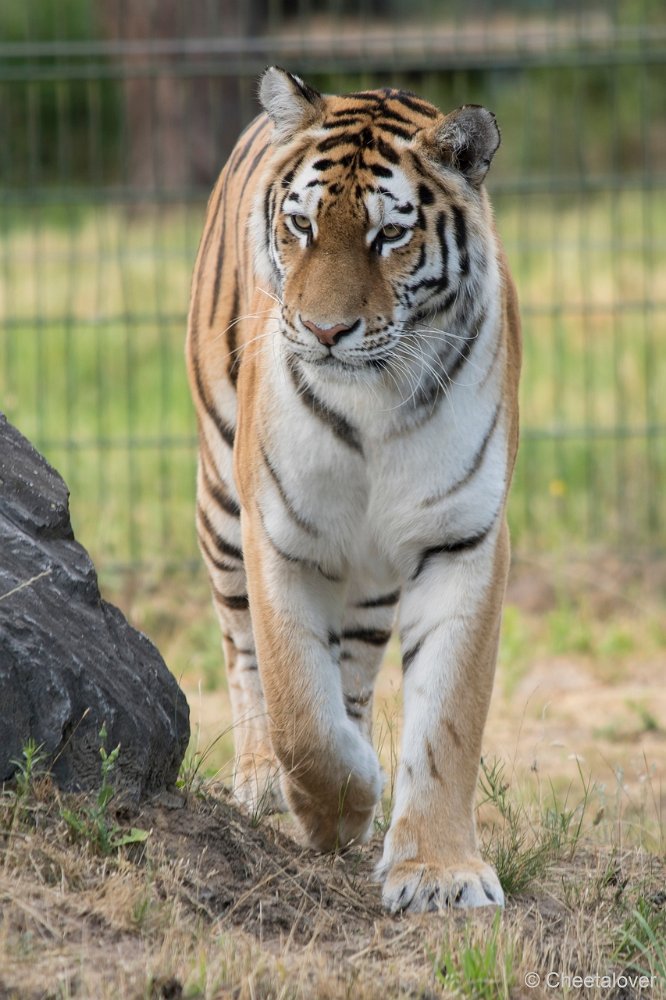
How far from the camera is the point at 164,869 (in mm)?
2811

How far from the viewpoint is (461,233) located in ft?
10.5

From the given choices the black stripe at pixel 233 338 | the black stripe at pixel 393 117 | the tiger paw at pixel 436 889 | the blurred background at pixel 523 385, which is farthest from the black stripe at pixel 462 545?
the blurred background at pixel 523 385

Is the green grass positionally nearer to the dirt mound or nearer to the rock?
the rock

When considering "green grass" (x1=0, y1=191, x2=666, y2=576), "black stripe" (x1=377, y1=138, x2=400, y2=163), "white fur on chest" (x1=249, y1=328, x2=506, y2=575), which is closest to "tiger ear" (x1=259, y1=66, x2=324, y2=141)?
"black stripe" (x1=377, y1=138, x2=400, y2=163)

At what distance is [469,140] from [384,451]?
658 mm

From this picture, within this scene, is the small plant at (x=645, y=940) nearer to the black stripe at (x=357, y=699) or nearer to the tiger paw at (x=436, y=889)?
the tiger paw at (x=436, y=889)

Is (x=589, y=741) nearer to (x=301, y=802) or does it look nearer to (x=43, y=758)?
(x=301, y=802)

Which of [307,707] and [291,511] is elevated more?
[291,511]

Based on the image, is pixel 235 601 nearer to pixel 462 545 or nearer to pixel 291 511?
pixel 291 511

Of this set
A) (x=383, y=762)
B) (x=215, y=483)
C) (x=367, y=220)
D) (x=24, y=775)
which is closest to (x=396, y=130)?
(x=367, y=220)

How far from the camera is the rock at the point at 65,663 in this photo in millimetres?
2855

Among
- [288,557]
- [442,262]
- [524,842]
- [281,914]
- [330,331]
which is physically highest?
[442,262]

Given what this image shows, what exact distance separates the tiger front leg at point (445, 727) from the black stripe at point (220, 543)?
111 cm

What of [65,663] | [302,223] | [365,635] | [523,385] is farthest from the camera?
[523,385]
